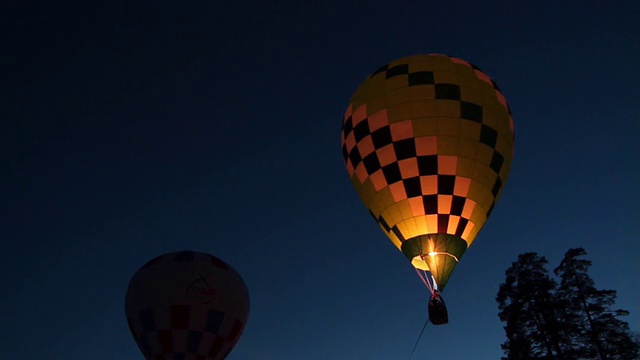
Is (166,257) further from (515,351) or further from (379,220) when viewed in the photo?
(515,351)

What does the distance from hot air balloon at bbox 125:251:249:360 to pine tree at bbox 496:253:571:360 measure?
475 inches

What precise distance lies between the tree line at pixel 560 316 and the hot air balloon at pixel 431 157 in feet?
42.0

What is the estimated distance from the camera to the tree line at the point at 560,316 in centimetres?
2131

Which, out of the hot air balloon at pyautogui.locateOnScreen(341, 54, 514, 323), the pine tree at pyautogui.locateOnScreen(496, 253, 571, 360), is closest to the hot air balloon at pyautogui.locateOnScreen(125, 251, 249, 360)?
the hot air balloon at pyautogui.locateOnScreen(341, 54, 514, 323)

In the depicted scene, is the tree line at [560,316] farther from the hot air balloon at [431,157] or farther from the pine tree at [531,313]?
the hot air balloon at [431,157]

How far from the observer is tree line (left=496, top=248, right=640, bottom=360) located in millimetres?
21312

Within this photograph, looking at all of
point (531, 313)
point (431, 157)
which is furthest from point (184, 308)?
point (531, 313)

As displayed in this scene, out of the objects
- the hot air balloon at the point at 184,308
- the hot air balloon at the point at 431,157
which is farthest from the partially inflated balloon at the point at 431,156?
the hot air balloon at the point at 184,308

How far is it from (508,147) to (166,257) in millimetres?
11089

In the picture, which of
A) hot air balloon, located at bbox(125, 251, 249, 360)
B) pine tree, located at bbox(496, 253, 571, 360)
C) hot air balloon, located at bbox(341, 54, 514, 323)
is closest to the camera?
hot air balloon, located at bbox(341, 54, 514, 323)

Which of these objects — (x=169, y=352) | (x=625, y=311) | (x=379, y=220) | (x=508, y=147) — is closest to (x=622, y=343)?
(x=625, y=311)

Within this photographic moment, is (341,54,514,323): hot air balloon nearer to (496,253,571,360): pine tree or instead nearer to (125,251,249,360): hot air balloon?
(125,251,249,360): hot air balloon

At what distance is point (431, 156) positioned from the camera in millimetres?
11039

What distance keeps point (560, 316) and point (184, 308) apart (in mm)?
15299
